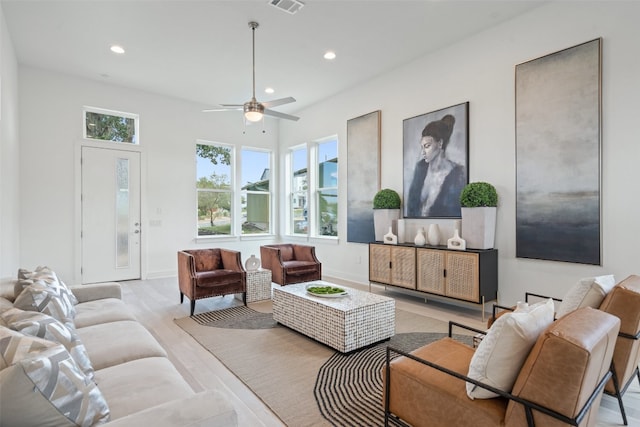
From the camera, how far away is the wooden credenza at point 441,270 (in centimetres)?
388

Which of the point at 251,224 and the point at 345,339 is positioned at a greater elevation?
the point at 251,224

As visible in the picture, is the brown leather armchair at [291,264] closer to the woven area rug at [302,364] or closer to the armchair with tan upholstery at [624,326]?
the woven area rug at [302,364]

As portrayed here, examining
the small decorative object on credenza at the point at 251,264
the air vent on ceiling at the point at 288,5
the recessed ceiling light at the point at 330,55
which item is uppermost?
the recessed ceiling light at the point at 330,55

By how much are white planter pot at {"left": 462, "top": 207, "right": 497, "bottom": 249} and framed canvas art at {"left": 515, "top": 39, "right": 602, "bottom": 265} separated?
0.90 ft

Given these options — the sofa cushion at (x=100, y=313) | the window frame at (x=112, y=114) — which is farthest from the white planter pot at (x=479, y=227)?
the window frame at (x=112, y=114)

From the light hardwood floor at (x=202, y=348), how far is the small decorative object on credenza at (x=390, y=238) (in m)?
0.82

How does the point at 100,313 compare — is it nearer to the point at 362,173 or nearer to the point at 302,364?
the point at 302,364

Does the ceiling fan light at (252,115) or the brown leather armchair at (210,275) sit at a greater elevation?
the ceiling fan light at (252,115)

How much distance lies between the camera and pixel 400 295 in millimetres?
5070

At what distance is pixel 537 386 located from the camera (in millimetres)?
1247

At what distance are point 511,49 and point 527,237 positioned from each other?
2.24m

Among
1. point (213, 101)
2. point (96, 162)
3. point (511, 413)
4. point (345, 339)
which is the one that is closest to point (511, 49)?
point (345, 339)

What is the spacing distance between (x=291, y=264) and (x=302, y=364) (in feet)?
8.54

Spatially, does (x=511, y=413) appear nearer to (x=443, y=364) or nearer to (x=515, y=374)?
(x=515, y=374)
